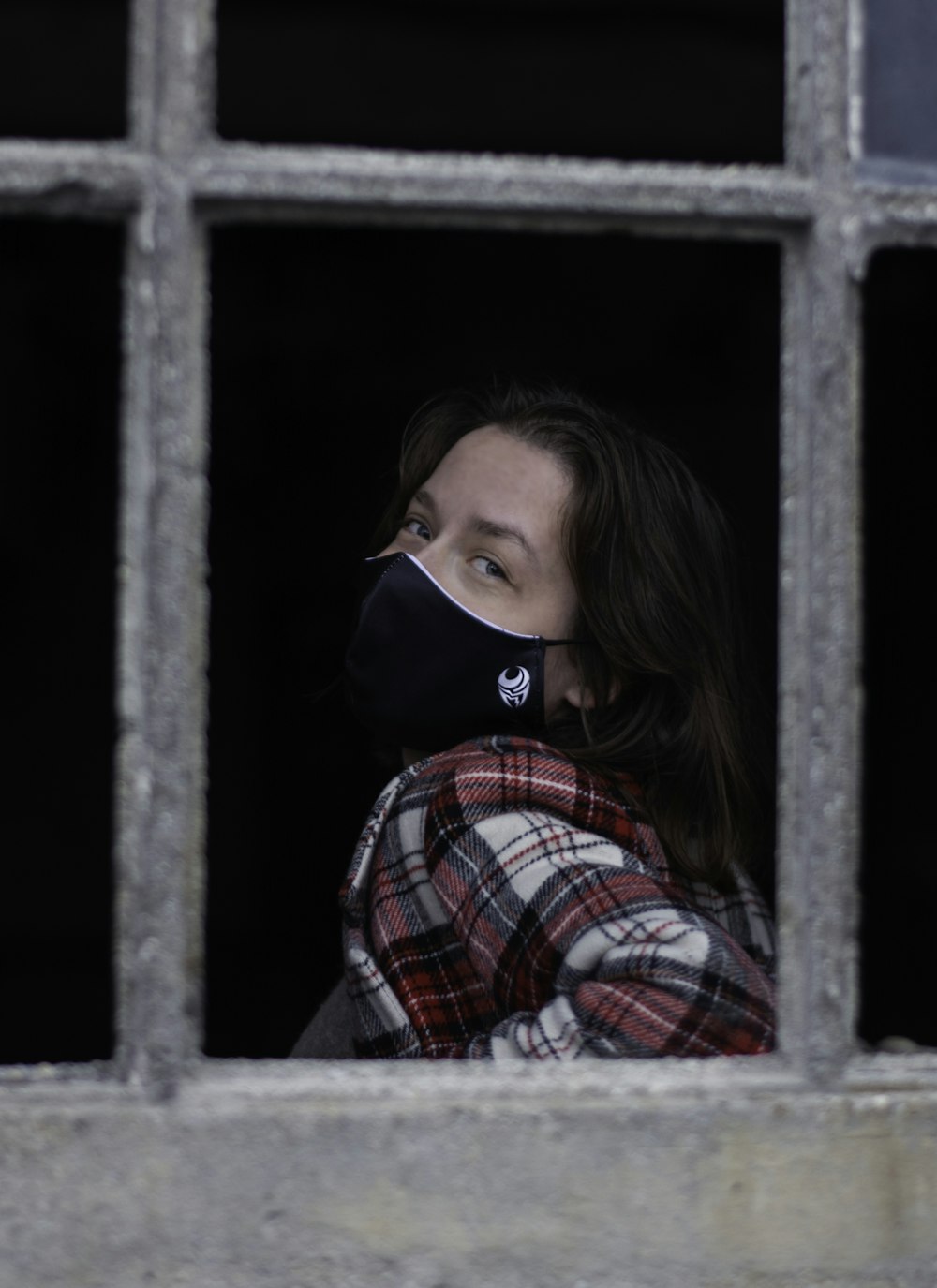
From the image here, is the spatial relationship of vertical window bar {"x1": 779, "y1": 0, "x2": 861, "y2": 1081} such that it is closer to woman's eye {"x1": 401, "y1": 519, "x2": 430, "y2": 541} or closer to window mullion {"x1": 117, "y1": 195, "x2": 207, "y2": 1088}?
window mullion {"x1": 117, "y1": 195, "x2": 207, "y2": 1088}

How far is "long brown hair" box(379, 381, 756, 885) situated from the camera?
2039mm

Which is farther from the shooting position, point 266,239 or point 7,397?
point 7,397

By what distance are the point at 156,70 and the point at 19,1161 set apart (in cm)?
75

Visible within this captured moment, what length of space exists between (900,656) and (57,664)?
274 cm

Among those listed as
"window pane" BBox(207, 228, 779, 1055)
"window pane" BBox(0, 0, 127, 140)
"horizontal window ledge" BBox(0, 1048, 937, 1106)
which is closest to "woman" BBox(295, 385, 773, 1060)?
"horizontal window ledge" BBox(0, 1048, 937, 1106)

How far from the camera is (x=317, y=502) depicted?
459 centimetres

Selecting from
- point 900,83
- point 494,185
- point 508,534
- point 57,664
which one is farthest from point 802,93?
point 57,664

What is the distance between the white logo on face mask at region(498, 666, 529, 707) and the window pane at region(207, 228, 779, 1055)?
4.50 feet

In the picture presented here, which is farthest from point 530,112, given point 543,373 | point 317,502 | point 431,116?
point 317,502

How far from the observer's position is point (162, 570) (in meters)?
1.07

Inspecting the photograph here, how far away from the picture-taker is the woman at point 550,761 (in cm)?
151

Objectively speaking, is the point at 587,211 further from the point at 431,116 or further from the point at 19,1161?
the point at 431,116

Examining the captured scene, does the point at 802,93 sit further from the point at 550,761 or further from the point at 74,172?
the point at 550,761

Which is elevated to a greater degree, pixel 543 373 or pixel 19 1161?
pixel 543 373
